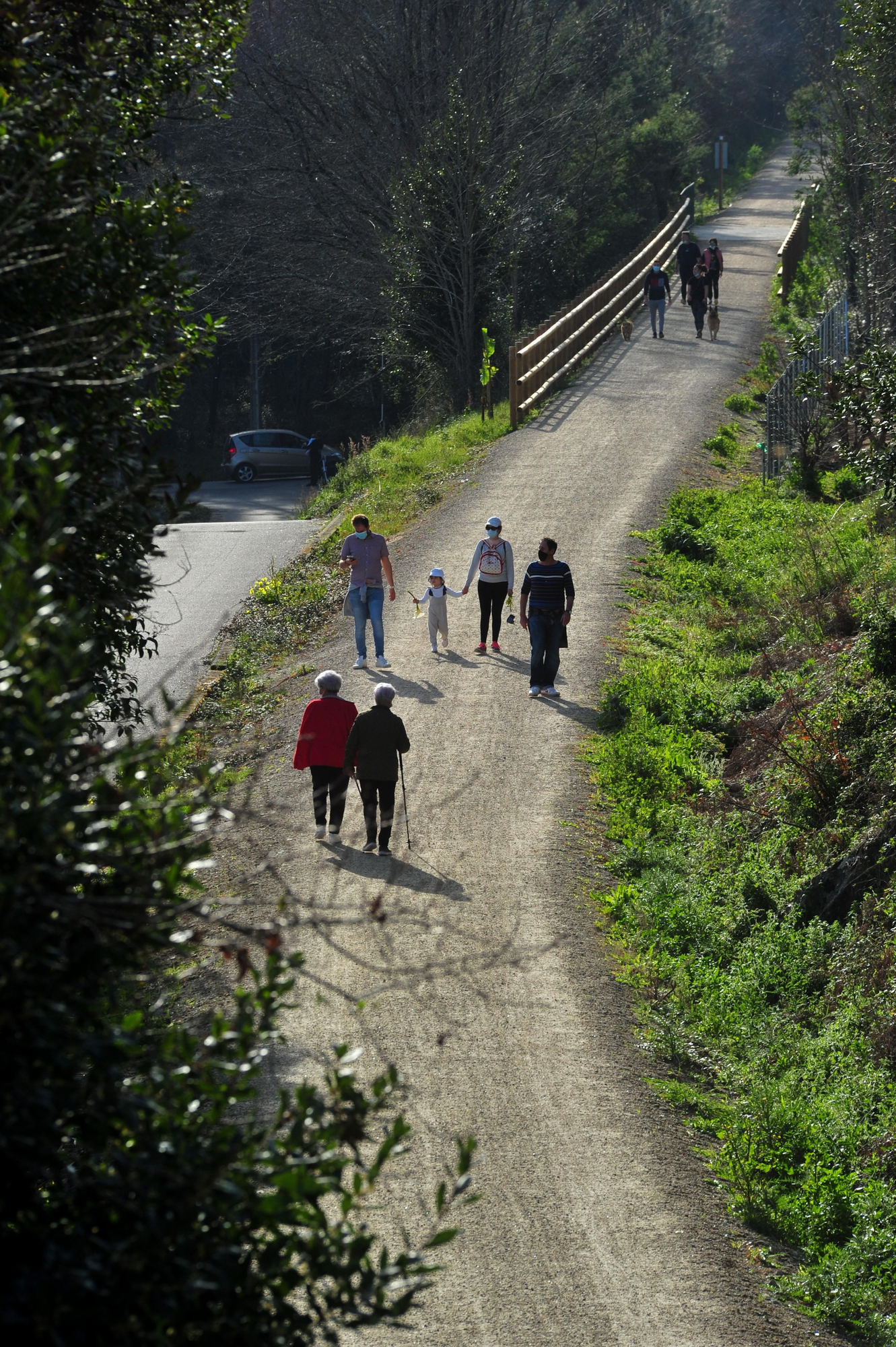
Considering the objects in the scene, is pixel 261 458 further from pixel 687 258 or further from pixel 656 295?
pixel 687 258

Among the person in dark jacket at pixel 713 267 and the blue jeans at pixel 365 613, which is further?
the person in dark jacket at pixel 713 267

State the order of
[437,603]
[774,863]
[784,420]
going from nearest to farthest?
1. [774,863]
2. [437,603]
3. [784,420]

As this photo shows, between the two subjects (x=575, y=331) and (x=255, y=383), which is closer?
(x=575, y=331)

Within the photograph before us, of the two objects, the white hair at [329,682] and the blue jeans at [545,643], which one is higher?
the white hair at [329,682]

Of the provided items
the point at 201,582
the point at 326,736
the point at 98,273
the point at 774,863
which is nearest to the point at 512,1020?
the point at 326,736

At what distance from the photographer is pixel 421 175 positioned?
2873 centimetres

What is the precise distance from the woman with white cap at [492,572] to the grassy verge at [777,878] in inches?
65.4

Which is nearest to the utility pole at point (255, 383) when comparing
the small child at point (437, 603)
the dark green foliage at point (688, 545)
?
the dark green foliage at point (688, 545)

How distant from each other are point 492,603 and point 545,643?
4.76 ft

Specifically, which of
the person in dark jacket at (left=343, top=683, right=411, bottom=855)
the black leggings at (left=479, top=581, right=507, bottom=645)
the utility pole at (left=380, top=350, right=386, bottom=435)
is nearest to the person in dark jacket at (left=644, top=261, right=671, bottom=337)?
the utility pole at (left=380, top=350, right=386, bottom=435)

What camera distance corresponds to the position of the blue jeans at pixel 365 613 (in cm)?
1459

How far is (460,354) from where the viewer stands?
30422 millimetres

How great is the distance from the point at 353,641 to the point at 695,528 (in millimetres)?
6316

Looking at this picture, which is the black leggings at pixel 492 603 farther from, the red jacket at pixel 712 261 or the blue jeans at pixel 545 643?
the red jacket at pixel 712 261
